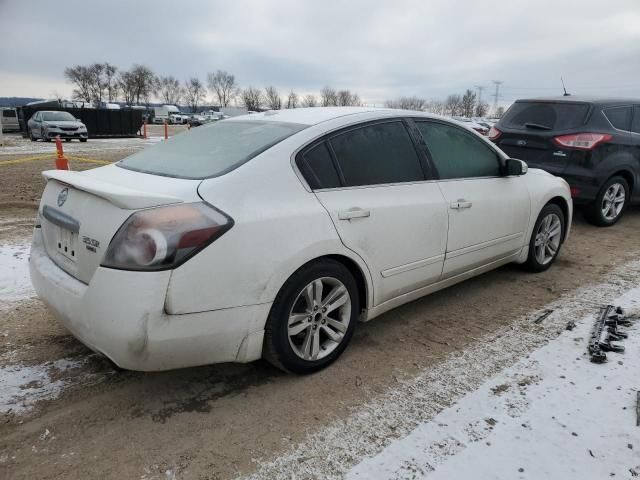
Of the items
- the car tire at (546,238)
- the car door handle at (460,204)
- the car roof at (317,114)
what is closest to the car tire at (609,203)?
the car tire at (546,238)

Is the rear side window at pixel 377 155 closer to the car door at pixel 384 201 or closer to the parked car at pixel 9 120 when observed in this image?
the car door at pixel 384 201

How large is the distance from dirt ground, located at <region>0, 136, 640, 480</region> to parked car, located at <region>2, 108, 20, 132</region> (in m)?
30.4

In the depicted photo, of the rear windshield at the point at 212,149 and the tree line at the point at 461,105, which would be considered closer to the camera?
the rear windshield at the point at 212,149

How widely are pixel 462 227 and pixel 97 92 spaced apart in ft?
312

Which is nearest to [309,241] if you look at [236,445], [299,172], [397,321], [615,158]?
[299,172]

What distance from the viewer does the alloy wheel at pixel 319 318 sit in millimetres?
2729

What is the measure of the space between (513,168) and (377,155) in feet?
4.89

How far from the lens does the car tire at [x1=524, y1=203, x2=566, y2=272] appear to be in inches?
178

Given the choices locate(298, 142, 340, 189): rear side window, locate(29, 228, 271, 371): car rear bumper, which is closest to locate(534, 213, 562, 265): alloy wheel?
locate(298, 142, 340, 189): rear side window

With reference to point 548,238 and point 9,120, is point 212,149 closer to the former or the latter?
point 548,238

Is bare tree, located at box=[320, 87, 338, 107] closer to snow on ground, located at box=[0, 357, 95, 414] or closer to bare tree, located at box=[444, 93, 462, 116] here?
bare tree, located at box=[444, 93, 462, 116]

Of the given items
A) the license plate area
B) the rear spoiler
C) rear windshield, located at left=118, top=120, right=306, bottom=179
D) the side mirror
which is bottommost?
the license plate area

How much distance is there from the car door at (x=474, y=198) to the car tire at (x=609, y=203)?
2927 mm

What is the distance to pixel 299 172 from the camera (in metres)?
2.76
